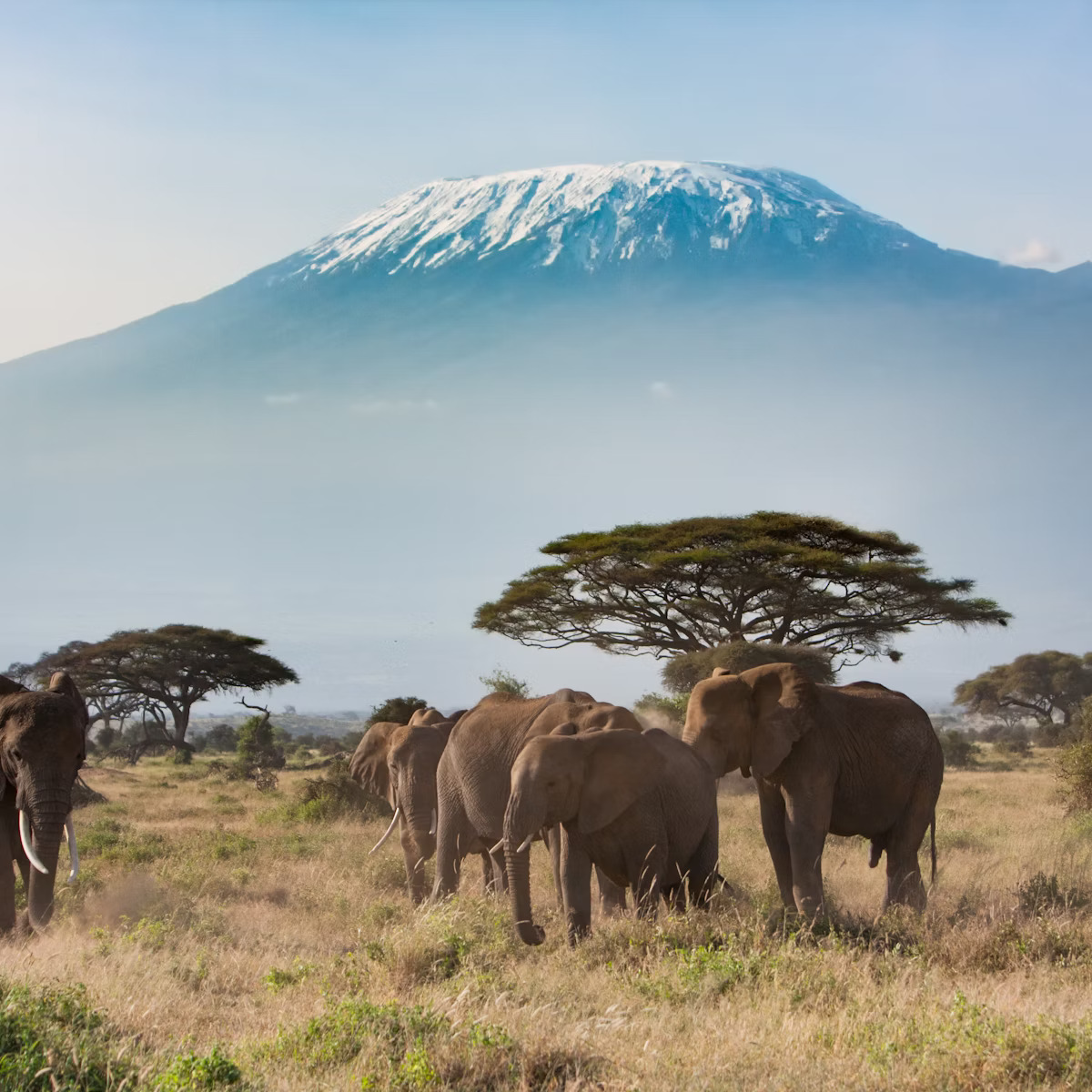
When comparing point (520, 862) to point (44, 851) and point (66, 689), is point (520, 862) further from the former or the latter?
point (66, 689)

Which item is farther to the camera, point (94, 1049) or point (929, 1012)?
point (929, 1012)

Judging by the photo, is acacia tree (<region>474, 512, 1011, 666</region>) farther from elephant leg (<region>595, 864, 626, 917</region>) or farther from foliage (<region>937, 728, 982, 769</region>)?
elephant leg (<region>595, 864, 626, 917</region>)

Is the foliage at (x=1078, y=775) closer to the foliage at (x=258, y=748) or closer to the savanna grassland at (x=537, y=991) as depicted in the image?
the savanna grassland at (x=537, y=991)

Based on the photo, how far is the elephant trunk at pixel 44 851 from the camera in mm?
10711

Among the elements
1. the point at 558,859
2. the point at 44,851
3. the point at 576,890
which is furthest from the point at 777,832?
the point at 44,851

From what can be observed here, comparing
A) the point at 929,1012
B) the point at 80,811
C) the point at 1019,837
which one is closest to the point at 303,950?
the point at 929,1012

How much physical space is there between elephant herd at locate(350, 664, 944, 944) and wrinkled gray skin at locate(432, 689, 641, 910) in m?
0.02

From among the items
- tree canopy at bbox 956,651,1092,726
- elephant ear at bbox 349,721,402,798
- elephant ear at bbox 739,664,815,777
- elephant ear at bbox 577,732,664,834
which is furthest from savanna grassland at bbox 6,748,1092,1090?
tree canopy at bbox 956,651,1092,726

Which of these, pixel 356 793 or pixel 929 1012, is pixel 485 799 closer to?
pixel 929 1012

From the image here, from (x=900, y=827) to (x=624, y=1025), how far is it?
587 centimetres

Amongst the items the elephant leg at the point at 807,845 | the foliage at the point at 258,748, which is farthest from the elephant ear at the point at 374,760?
the foliage at the point at 258,748

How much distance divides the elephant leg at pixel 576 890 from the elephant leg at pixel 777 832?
253 cm

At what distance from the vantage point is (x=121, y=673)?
53750 mm

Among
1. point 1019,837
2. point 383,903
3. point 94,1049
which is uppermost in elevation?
point 94,1049
